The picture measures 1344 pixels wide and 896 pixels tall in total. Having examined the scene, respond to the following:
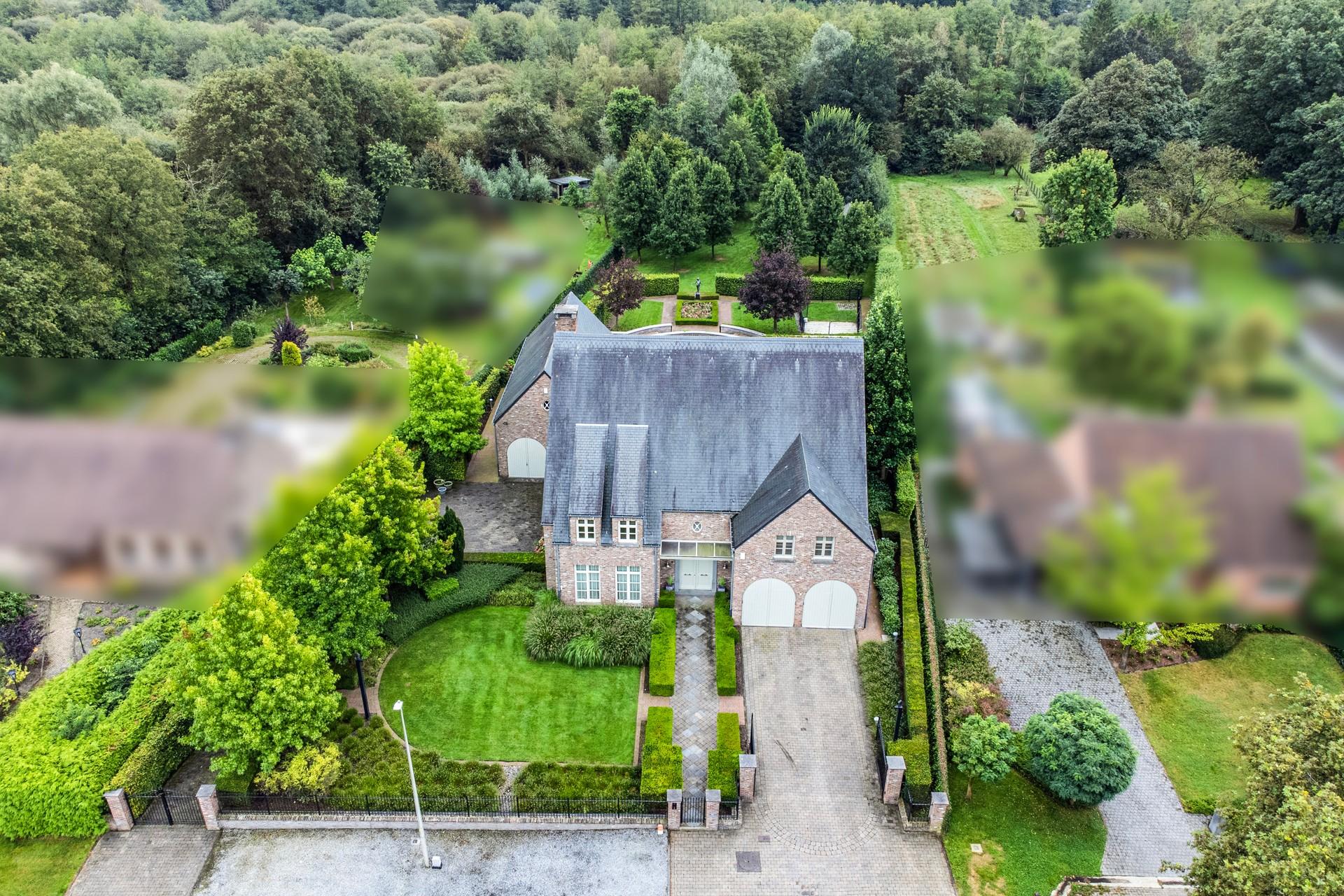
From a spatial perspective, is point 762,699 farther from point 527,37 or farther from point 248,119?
point 527,37

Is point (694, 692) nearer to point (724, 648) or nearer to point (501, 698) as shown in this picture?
point (724, 648)

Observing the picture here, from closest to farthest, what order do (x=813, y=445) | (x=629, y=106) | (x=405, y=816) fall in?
(x=405, y=816) → (x=813, y=445) → (x=629, y=106)

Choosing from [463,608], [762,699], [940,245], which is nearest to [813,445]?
[762,699]

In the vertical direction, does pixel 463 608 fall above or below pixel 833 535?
below

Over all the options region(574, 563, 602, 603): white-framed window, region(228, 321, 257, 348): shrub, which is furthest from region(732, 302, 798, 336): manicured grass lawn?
region(228, 321, 257, 348): shrub

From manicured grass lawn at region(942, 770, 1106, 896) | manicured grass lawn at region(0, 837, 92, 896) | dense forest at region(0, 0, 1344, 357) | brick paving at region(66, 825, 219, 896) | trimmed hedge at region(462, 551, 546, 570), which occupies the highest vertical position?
dense forest at region(0, 0, 1344, 357)

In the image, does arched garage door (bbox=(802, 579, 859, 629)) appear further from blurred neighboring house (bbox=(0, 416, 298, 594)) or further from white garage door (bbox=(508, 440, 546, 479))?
blurred neighboring house (bbox=(0, 416, 298, 594))
